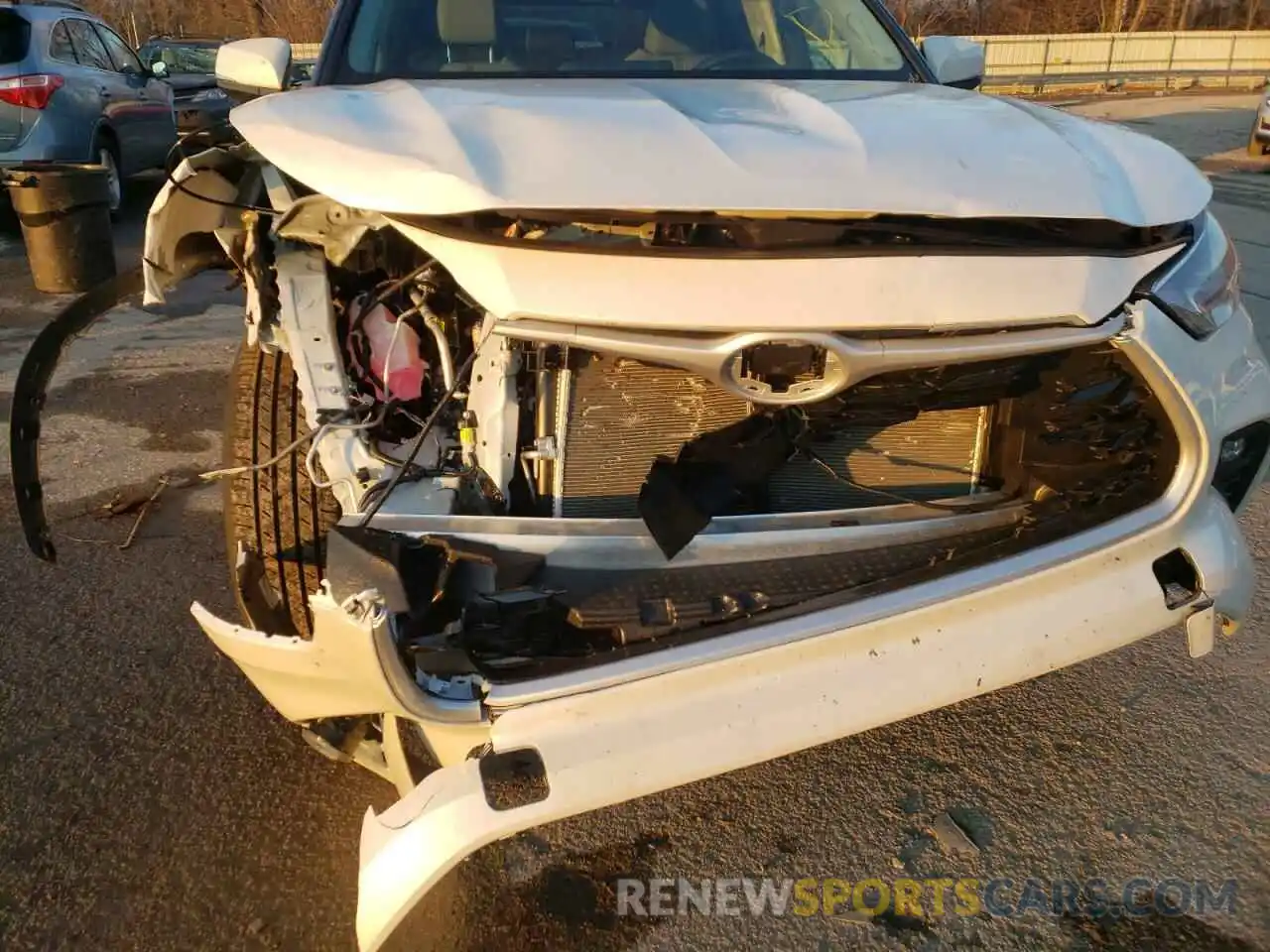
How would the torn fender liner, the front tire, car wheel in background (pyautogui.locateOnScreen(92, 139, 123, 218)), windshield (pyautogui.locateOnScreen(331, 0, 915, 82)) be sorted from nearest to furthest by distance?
the front tire
the torn fender liner
windshield (pyautogui.locateOnScreen(331, 0, 915, 82))
car wheel in background (pyautogui.locateOnScreen(92, 139, 123, 218))

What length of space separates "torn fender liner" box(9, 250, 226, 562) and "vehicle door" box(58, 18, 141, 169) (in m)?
6.70

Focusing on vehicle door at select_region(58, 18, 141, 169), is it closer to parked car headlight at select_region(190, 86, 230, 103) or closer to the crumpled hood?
parked car headlight at select_region(190, 86, 230, 103)

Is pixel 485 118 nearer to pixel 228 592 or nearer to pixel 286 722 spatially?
pixel 286 722

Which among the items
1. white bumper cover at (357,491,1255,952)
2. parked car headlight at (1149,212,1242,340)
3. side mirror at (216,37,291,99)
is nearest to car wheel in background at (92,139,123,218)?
side mirror at (216,37,291,99)

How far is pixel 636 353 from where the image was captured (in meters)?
1.62

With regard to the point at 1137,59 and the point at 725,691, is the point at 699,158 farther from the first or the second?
the point at 1137,59

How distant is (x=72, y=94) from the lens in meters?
7.73

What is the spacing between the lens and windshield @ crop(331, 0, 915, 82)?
2.77 meters

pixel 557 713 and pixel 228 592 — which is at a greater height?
pixel 557 713

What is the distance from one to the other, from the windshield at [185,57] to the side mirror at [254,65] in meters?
10.8

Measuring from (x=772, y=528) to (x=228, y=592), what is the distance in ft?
6.00

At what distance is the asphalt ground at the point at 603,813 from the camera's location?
1.87 m

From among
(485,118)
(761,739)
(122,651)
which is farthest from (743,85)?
(122,651)

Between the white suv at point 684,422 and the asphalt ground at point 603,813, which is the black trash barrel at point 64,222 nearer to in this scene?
the asphalt ground at point 603,813
